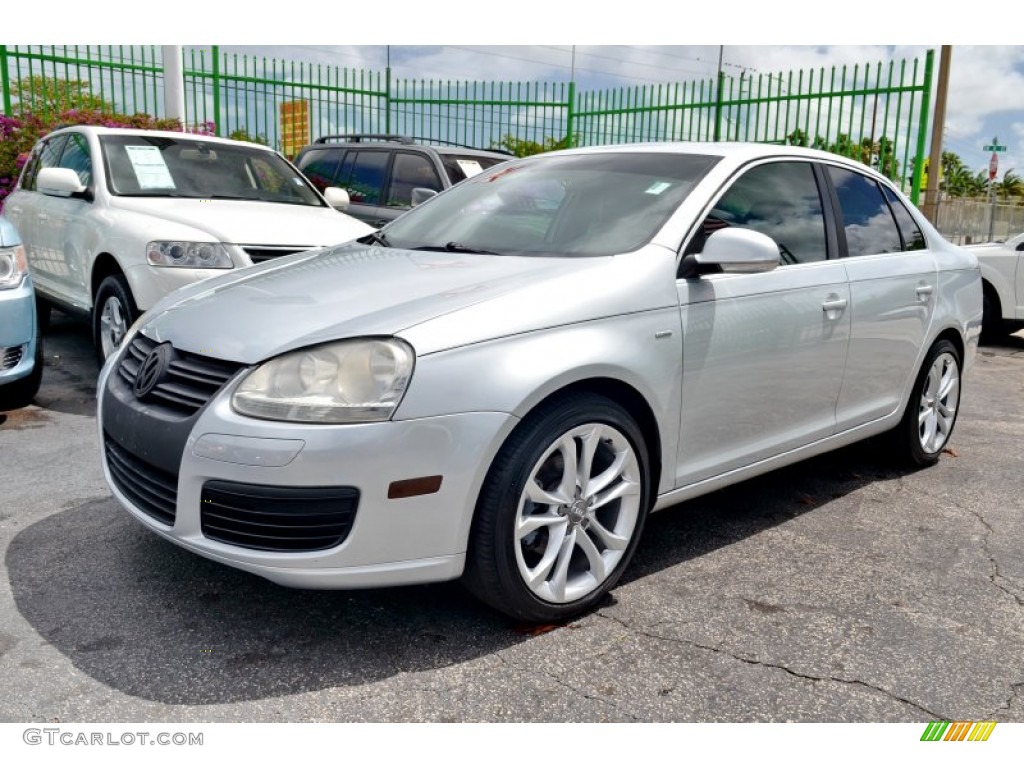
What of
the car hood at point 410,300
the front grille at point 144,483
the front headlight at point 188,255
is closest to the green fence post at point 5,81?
the front headlight at point 188,255

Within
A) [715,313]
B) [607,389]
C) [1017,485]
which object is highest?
[715,313]

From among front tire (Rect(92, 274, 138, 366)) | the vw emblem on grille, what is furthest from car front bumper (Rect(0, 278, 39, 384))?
the vw emblem on grille

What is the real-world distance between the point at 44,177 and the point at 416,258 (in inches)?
152

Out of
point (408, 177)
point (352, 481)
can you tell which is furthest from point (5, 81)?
point (352, 481)

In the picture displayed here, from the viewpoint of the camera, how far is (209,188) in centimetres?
648

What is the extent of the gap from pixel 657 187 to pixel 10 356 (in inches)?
137

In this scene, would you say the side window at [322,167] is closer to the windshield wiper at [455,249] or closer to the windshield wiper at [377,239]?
the windshield wiper at [377,239]

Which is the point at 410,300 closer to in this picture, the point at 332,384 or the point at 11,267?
the point at 332,384

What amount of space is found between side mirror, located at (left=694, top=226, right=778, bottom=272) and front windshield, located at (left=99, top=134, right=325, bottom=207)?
418 centimetres

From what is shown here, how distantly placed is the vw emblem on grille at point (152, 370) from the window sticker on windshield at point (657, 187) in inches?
71.4

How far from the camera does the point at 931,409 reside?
4.89 meters

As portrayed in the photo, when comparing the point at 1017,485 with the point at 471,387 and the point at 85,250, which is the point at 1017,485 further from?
the point at 85,250
